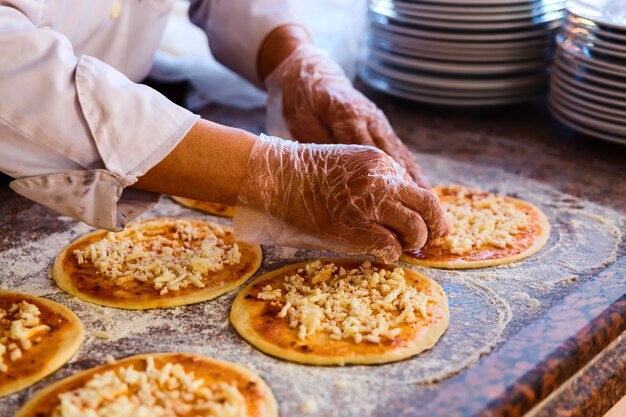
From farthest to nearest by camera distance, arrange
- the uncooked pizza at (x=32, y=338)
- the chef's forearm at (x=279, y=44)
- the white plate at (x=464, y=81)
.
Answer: the white plate at (x=464, y=81), the chef's forearm at (x=279, y=44), the uncooked pizza at (x=32, y=338)

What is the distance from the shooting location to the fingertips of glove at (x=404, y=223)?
146 cm

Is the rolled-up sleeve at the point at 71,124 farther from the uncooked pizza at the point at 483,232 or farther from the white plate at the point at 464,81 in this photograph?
the white plate at the point at 464,81

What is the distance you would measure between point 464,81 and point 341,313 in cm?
122

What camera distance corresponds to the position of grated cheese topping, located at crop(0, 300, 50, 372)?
4.12 feet

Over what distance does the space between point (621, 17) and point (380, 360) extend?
1344mm

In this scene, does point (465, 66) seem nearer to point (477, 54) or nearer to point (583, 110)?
point (477, 54)

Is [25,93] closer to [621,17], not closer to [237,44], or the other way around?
[237,44]

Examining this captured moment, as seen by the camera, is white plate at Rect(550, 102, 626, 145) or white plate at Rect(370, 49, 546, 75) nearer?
white plate at Rect(550, 102, 626, 145)

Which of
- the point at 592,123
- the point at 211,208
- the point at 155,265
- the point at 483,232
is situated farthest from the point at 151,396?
the point at 592,123

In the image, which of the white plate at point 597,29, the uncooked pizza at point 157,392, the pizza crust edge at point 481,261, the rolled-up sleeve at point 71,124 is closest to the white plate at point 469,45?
the white plate at point 597,29

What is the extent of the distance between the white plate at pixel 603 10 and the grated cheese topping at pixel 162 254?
3.93 feet

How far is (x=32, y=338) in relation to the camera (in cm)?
131

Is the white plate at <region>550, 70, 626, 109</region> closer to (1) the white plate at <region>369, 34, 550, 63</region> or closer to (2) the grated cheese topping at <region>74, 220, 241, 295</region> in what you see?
(1) the white plate at <region>369, 34, 550, 63</region>

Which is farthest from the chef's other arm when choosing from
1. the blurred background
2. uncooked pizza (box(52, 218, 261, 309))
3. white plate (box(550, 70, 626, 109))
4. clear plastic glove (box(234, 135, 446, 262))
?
white plate (box(550, 70, 626, 109))
